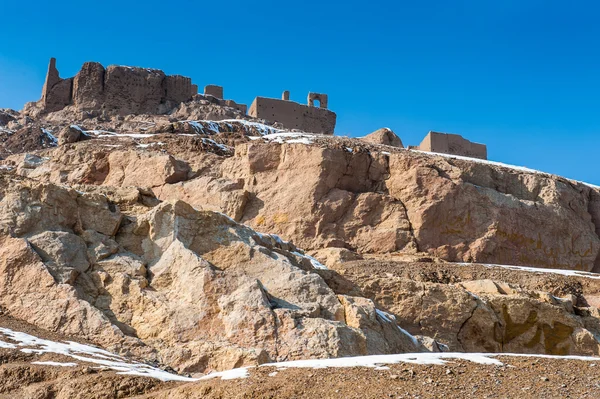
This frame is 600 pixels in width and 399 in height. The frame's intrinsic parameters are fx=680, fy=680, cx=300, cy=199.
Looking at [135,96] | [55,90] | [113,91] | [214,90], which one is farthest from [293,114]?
[55,90]

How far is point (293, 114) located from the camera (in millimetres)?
48594

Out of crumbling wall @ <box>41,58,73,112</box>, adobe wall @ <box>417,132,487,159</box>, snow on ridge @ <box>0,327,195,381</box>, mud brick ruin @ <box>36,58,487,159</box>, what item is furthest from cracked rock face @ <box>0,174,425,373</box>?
crumbling wall @ <box>41,58,73,112</box>

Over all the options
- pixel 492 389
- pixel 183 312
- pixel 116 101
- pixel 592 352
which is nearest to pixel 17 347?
pixel 183 312

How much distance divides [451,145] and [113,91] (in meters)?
23.6

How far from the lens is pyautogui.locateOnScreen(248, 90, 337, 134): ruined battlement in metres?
47.8

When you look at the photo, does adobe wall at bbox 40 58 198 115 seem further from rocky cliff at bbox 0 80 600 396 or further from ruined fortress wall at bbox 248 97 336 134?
rocky cliff at bbox 0 80 600 396

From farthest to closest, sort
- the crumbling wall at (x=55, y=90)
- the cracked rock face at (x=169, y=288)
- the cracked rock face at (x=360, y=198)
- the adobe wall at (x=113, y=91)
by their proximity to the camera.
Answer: the crumbling wall at (x=55, y=90) < the adobe wall at (x=113, y=91) < the cracked rock face at (x=360, y=198) < the cracked rock face at (x=169, y=288)

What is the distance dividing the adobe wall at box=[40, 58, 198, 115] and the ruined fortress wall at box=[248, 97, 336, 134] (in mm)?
5659

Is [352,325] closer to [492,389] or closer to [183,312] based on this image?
[183,312]

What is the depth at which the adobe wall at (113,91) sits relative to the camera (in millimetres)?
47312

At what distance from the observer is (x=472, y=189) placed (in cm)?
2619

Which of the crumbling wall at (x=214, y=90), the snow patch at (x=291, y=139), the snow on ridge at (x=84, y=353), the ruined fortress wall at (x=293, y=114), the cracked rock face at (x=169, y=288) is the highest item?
the crumbling wall at (x=214, y=90)

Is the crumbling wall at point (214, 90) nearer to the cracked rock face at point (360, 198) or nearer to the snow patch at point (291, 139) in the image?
the snow patch at point (291, 139)

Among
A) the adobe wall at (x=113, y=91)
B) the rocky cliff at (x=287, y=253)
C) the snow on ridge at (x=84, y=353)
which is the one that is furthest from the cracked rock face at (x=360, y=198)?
the adobe wall at (x=113, y=91)
